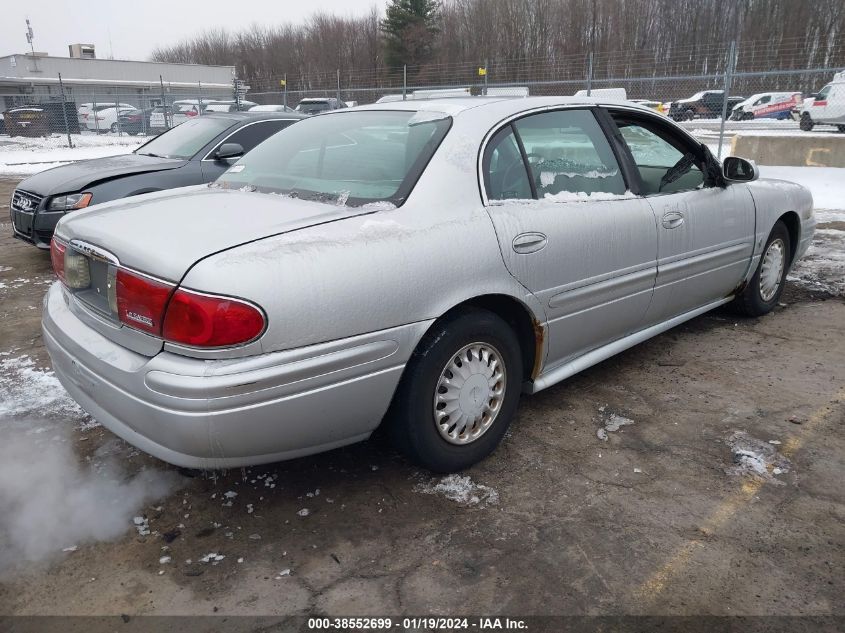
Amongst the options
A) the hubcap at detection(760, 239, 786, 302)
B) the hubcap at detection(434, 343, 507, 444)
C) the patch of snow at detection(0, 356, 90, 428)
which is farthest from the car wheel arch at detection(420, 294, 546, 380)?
the hubcap at detection(760, 239, 786, 302)

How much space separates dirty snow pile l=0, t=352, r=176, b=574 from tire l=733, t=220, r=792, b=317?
3883 mm

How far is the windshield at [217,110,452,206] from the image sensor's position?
8.79 ft

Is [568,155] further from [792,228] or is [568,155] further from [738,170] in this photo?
[792,228]

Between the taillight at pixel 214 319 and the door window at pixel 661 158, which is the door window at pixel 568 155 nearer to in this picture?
the door window at pixel 661 158

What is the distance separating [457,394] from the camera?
2.65 m

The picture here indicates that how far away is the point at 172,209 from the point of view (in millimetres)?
2637

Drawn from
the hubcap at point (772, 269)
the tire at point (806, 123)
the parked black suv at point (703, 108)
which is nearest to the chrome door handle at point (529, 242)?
the hubcap at point (772, 269)

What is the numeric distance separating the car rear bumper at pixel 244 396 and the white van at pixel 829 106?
72.4 ft

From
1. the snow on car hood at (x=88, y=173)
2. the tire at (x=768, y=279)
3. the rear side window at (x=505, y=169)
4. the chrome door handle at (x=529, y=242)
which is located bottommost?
the tire at (x=768, y=279)

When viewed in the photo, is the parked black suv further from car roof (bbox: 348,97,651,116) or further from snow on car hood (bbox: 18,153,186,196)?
car roof (bbox: 348,97,651,116)

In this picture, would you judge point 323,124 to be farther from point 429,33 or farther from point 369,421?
point 429,33

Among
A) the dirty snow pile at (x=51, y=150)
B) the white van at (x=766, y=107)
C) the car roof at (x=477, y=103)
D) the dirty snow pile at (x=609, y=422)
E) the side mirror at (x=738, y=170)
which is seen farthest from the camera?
the white van at (x=766, y=107)

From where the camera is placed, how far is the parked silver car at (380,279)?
2.09 m

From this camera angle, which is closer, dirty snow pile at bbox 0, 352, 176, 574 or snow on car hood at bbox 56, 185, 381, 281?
snow on car hood at bbox 56, 185, 381, 281
